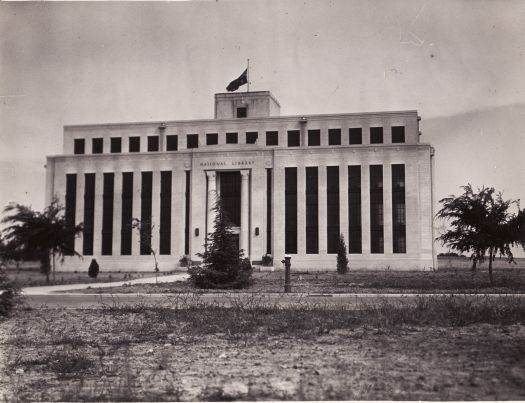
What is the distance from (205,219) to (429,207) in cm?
2245

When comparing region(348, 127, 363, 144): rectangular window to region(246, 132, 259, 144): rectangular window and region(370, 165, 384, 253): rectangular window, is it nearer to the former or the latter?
region(370, 165, 384, 253): rectangular window

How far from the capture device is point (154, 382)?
6977 mm

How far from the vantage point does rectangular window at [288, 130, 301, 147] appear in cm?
5725

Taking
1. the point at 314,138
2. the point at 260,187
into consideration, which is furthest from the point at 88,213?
the point at 314,138

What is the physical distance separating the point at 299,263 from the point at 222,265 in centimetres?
2812

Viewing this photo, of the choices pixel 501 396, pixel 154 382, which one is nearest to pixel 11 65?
pixel 154 382

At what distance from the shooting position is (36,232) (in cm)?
3369

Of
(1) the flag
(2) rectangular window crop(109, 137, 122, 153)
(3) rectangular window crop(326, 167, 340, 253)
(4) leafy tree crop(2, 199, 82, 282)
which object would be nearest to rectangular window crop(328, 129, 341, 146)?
(3) rectangular window crop(326, 167, 340, 253)

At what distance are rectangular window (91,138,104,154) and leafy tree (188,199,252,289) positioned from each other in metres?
38.8

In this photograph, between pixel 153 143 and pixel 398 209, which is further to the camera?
pixel 153 143

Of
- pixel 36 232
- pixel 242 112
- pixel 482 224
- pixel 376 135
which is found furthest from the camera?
pixel 242 112

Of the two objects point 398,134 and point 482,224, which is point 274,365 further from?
point 398,134

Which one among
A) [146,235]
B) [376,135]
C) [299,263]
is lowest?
[299,263]

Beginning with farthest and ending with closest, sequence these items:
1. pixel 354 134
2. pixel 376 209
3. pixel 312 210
A: pixel 354 134 < pixel 312 210 < pixel 376 209
